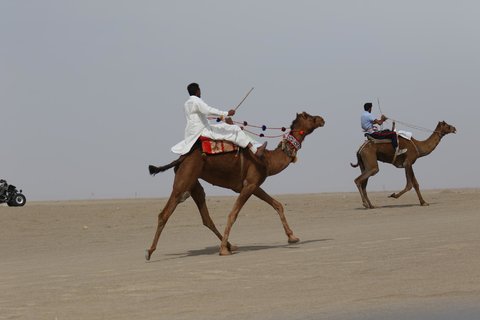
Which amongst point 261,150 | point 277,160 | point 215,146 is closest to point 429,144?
point 277,160

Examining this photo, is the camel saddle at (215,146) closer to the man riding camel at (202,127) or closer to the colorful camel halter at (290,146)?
the man riding camel at (202,127)

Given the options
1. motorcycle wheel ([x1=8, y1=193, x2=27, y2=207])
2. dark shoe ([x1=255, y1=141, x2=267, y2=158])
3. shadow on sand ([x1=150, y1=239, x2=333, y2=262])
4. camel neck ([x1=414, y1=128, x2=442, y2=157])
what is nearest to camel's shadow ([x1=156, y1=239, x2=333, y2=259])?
shadow on sand ([x1=150, y1=239, x2=333, y2=262])

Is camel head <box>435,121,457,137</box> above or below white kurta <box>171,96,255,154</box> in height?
below

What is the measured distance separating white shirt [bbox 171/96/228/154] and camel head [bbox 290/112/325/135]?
5.54ft

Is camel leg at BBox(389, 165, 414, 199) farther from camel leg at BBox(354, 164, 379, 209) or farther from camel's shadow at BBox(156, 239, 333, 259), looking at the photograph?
camel's shadow at BBox(156, 239, 333, 259)

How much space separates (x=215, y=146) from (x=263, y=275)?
140 inches

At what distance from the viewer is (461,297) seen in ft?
26.8

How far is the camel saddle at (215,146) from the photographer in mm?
13375

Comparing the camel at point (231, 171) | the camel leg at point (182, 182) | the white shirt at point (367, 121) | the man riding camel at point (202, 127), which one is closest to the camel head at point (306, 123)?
the camel at point (231, 171)

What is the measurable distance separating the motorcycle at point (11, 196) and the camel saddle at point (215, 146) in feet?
82.1

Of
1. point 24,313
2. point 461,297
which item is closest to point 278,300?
point 461,297

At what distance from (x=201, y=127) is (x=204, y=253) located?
2.16 meters

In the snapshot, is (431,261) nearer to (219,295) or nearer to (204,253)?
(219,295)

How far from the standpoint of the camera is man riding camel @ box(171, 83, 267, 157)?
13.3 m
